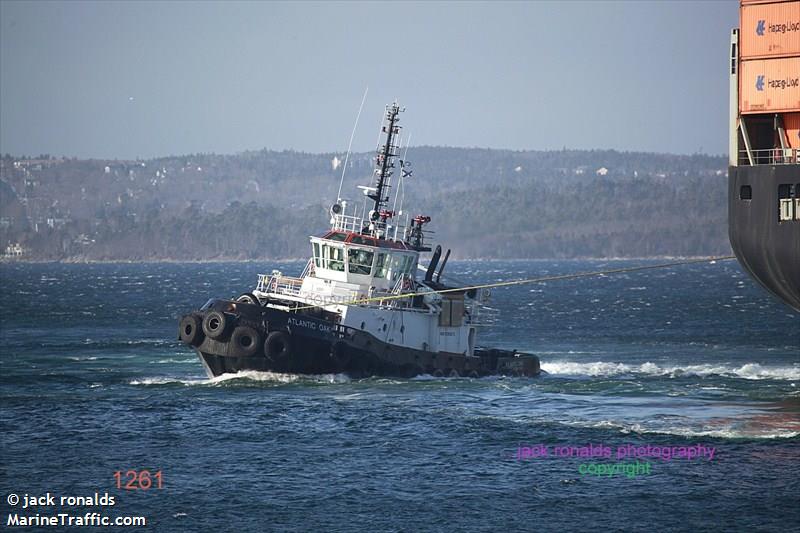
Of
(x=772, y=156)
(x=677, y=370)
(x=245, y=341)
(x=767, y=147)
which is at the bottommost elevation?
(x=677, y=370)

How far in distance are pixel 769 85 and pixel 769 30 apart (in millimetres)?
1686

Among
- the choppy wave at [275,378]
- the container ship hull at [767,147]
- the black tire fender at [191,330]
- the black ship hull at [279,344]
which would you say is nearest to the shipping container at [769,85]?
the container ship hull at [767,147]

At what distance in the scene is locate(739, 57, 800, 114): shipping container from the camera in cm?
A: 3803

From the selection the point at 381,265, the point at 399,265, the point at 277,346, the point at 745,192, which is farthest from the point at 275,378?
the point at 745,192

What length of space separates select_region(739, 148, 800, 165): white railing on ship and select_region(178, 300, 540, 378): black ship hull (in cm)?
1422

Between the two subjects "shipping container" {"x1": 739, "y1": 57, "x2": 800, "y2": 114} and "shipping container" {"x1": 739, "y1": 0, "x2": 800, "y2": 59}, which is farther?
"shipping container" {"x1": 739, "y1": 0, "x2": 800, "y2": 59}

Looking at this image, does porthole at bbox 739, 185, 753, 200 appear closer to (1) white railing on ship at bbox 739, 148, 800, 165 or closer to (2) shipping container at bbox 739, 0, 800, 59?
(1) white railing on ship at bbox 739, 148, 800, 165

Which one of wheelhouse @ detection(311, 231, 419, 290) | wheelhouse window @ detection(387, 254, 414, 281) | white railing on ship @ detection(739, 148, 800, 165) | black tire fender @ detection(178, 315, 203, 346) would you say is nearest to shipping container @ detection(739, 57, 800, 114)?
white railing on ship @ detection(739, 148, 800, 165)

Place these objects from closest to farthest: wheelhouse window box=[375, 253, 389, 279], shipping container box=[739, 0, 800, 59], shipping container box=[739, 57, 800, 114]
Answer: shipping container box=[739, 57, 800, 114]
shipping container box=[739, 0, 800, 59]
wheelhouse window box=[375, 253, 389, 279]

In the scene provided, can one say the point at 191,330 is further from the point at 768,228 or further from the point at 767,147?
the point at 767,147

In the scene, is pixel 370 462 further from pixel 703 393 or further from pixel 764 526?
pixel 703 393

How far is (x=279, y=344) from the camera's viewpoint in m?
44.2

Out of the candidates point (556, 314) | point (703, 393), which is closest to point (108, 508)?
point (703, 393)

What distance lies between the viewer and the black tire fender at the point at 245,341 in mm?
44094
